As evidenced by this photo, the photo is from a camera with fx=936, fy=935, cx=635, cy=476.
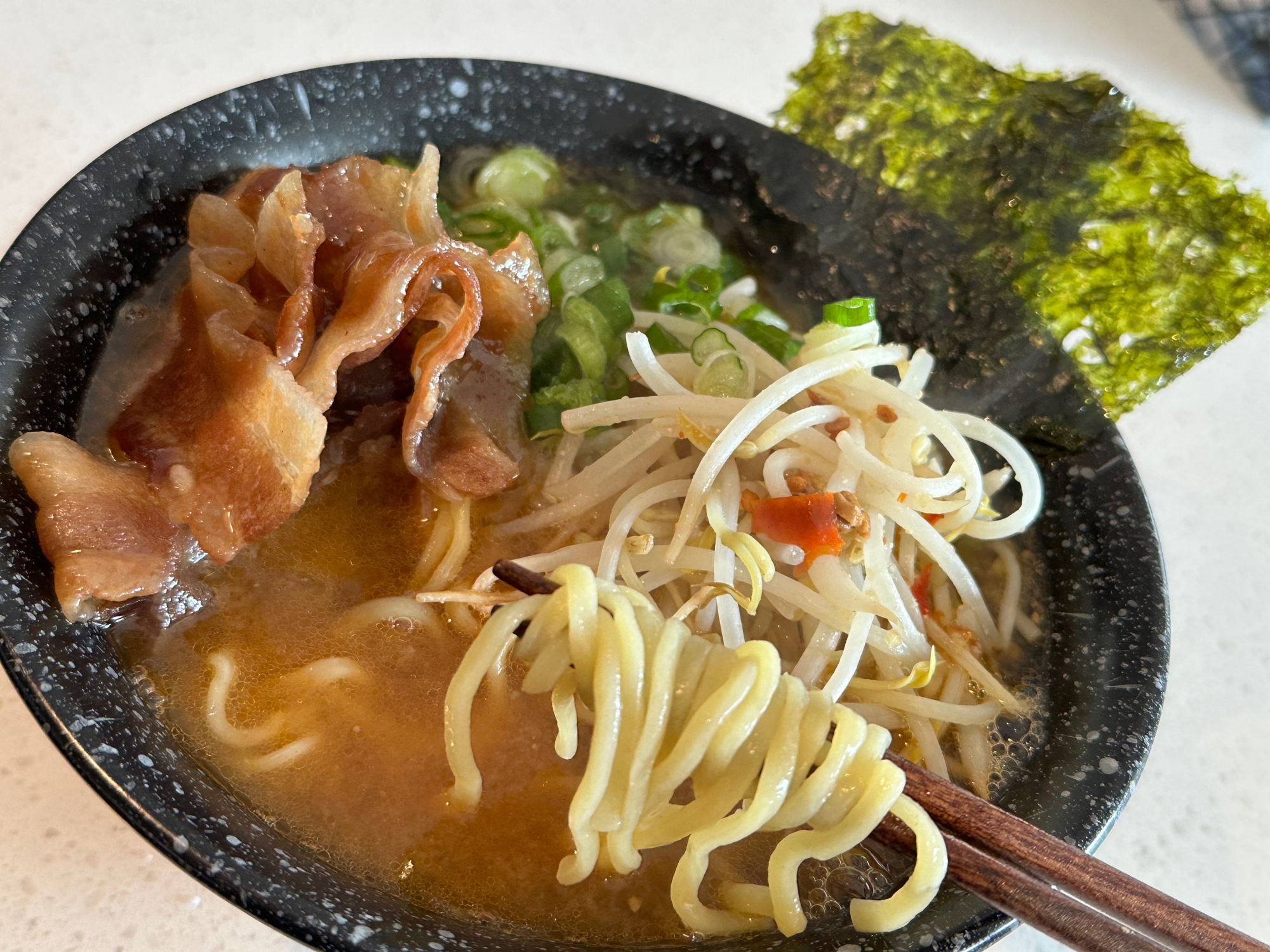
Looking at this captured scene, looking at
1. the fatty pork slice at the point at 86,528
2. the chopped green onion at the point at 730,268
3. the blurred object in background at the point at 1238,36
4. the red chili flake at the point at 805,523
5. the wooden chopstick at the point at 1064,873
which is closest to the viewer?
the wooden chopstick at the point at 1064,873

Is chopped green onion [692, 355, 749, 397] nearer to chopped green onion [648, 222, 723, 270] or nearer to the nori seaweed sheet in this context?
chopped green onion [648, 222, 723, 270]

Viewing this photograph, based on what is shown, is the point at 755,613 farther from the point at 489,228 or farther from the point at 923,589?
the point at 489,228

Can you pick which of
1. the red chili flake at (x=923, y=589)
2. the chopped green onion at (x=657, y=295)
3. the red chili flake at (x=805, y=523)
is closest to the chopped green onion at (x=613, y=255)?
the chopped green onion at (x=657, y=295)

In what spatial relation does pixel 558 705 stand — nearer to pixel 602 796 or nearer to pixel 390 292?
pixel 602 796

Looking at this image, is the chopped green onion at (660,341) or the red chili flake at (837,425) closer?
the red chili flake at (837,425)

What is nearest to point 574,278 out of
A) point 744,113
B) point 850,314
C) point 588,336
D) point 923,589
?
point 588,336

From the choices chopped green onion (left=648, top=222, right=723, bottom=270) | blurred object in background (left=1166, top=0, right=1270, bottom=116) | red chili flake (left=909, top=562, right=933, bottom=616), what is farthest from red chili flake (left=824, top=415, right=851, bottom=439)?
blurred object in background (left=1166, top=0, right=1270, bottom=116)

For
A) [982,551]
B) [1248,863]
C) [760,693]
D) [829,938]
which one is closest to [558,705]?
[760,693]

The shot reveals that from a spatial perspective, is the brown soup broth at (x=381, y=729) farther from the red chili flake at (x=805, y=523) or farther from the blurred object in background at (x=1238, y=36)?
the blurred object in background at (x=1238, y=36)
